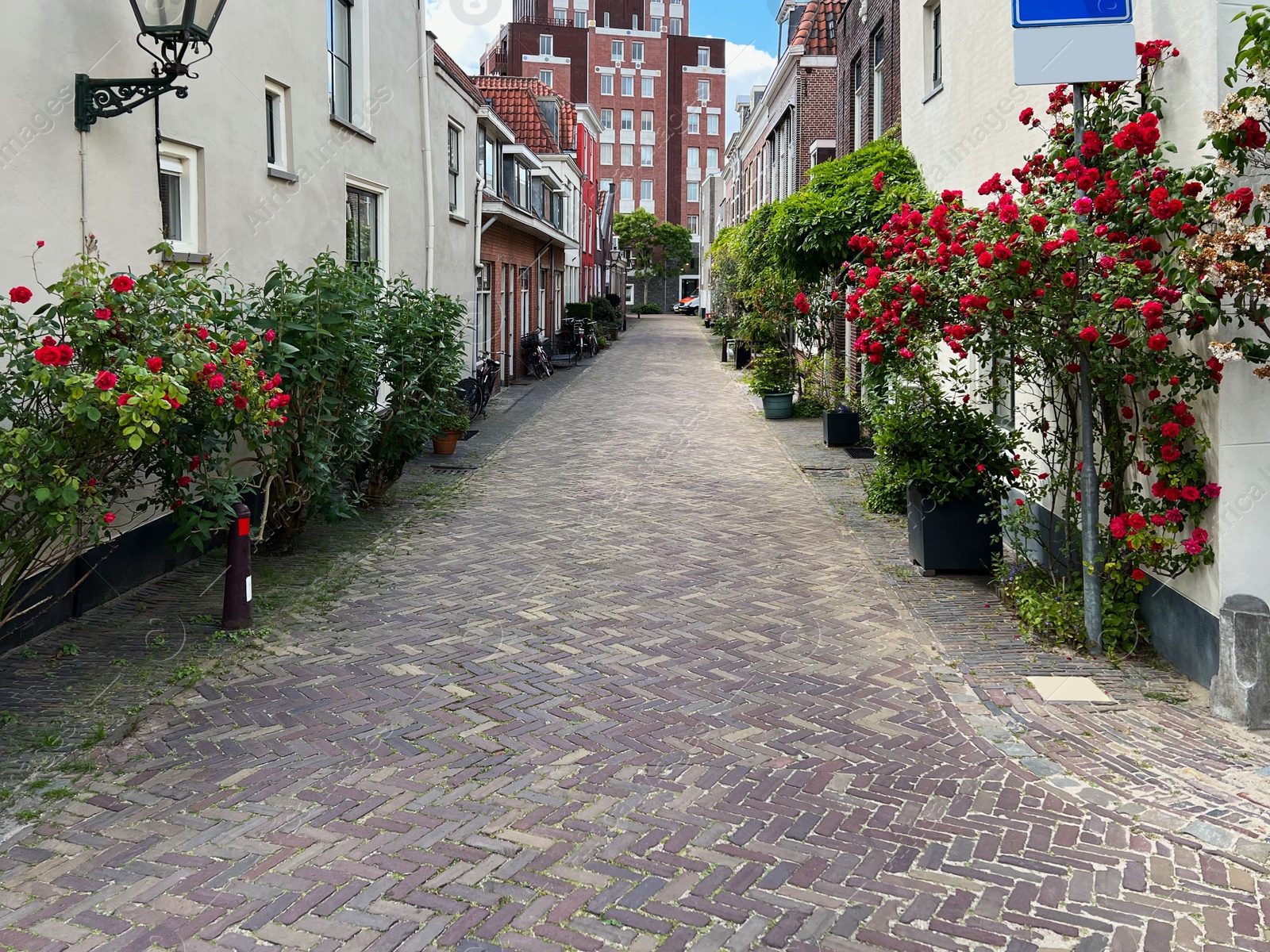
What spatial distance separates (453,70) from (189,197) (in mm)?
10204

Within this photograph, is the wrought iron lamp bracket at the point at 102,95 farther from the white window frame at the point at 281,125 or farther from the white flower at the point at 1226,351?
the white flower at the point at 1226,351

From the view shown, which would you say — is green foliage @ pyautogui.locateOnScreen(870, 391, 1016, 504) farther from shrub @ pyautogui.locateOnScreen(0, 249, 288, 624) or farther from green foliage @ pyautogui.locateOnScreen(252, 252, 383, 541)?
shrub @ pyautogui.locateOnScreen(0, 249, 288, 624)

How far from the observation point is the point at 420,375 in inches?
431

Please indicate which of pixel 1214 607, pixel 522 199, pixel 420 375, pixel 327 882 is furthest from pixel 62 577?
pixel 522 199

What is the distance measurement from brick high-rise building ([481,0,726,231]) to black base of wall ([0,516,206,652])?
246ft

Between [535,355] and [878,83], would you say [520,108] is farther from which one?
[878,83]

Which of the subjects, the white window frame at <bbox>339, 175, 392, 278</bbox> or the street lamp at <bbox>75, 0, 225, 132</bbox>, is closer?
the street lamp at <bbox>75, 0, 225, 132</bbox>

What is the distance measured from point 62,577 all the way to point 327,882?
3.87m

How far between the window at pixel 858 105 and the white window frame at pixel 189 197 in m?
11.7

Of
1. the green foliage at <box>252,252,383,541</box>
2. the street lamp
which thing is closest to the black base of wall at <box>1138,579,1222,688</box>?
the green foliage at <box>252,252,383,541</box>

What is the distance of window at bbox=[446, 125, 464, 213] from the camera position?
1884 cm

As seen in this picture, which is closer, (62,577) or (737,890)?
(737,890)

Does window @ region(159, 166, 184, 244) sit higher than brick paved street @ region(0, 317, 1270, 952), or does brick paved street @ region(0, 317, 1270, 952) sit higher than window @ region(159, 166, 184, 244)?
window @ region(159, 166, 184, 244)

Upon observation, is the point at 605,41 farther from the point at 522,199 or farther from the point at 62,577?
the point at 62,577
